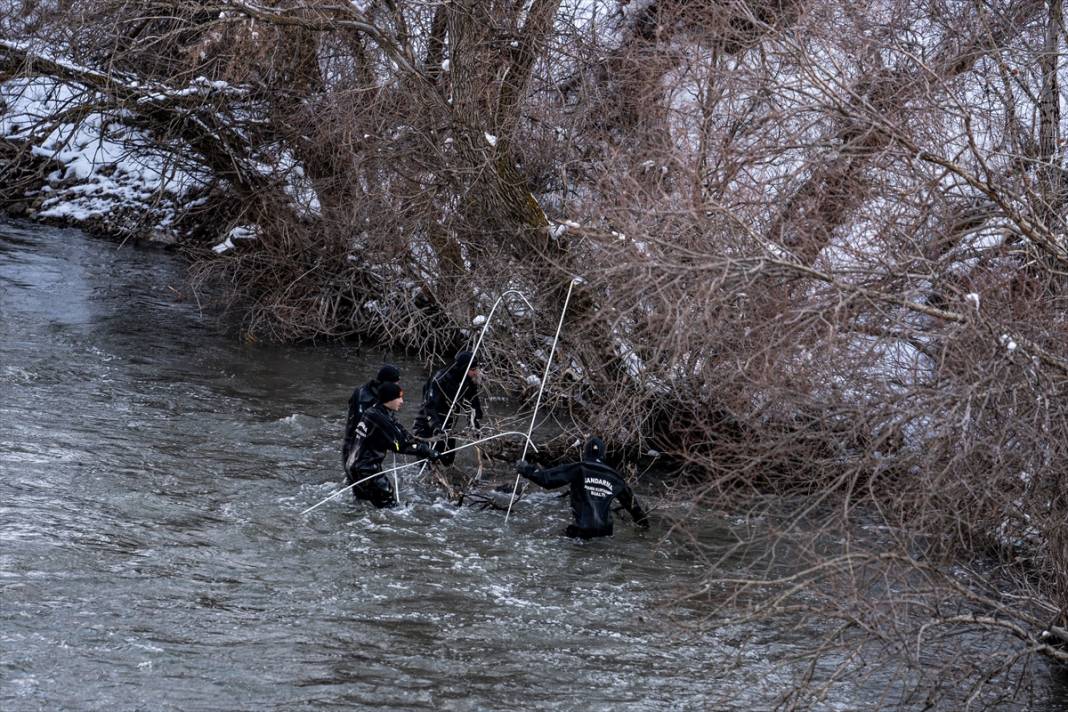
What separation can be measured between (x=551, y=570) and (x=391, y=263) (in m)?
8.27

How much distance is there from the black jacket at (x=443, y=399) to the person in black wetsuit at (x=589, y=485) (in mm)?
1939

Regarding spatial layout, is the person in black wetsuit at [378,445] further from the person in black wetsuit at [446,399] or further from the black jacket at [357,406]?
the person in black wetsuit at [446,399]

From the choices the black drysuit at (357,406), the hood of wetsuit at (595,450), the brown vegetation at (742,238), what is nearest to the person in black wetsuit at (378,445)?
the black drysuit at (357,406)

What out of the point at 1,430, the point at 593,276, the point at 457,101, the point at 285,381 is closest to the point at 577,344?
the point at 593,276

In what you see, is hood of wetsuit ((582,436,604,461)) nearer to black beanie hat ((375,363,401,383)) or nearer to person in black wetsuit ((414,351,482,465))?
person in black wetsuit ((414,351,482,465))

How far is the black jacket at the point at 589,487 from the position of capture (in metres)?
11.6

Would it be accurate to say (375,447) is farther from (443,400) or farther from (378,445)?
(443,400)

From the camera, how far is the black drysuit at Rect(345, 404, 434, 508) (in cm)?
1188

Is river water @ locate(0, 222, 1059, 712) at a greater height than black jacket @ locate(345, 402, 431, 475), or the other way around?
black jacket @ locate(345, 402, 431, 475)

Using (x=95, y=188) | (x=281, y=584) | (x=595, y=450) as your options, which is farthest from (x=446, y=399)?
(x=95, y=188)

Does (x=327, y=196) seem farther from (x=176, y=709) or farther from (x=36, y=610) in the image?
(x=176, y=709)

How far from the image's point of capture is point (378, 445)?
39.3ft

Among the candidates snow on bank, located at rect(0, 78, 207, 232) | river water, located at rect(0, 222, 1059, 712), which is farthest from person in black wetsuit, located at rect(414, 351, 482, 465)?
snow on bank, located at rect(0, 78, 207, 232)

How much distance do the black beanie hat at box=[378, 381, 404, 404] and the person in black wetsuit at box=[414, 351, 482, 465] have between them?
1307mm
